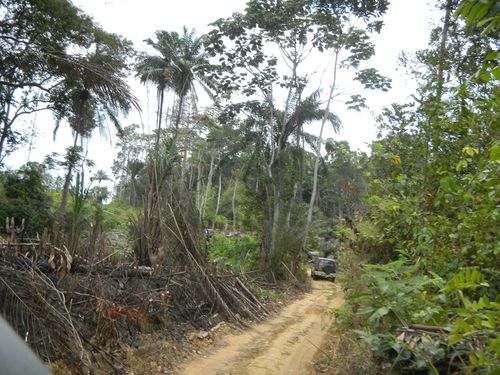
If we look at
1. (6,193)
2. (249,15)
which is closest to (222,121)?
(249,15)

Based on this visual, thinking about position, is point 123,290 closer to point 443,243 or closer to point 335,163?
point 443,243

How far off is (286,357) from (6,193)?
16.6 metres

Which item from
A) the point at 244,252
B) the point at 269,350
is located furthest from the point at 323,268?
the point at 269,350

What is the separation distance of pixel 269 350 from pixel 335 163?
23.7 ft

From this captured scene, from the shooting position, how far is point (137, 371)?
20.8ft

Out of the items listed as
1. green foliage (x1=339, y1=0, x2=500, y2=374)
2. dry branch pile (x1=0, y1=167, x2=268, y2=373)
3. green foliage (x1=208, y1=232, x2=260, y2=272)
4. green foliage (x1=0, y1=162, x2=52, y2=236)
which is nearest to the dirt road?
dry branch pile (x1=0, y1=167, x2=268, y2=373)

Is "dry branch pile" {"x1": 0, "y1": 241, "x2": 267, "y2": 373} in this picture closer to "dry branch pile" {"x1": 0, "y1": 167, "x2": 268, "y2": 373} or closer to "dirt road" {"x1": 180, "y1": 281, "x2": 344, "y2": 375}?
"dry branch pile" {"x1": 0, "y1": 167, "x2": 268, "y2": 373}

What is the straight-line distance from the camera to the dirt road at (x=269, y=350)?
295 inches

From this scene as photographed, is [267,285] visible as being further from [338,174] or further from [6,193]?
[338,174]

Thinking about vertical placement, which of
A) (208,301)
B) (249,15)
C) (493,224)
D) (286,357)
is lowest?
(286,357)

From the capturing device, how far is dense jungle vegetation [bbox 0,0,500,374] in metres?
3.98

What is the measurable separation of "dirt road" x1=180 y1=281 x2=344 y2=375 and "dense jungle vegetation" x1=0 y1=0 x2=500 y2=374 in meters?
0.83

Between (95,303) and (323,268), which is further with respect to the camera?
(323,268)

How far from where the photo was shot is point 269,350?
8883 millimetres
